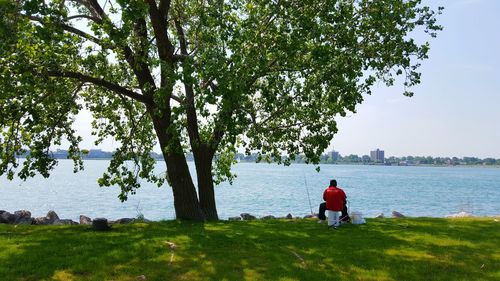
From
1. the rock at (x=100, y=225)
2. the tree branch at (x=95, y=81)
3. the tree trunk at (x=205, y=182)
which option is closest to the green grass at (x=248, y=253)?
the rock at (x=100, y=225)

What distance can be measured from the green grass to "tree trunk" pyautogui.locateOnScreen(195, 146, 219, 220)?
11.8 feet

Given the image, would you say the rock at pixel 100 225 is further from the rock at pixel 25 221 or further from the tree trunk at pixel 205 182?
the rock at pixel 25 221

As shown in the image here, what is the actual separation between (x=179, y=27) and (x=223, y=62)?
759 cm

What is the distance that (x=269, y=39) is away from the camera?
52.4 feet

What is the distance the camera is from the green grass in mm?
11328

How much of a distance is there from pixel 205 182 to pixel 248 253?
8.75 metres

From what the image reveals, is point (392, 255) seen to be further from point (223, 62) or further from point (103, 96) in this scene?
point (103, 96)

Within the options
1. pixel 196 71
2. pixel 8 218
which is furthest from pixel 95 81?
pixel 8 218

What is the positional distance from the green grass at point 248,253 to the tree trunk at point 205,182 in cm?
358

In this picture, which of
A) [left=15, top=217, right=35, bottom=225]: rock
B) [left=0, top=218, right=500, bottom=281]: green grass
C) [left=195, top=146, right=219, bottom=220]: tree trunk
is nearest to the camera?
[left=0, top=218, right=500, bottom=281]: green grass

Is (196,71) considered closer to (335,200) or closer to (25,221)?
(335,200)

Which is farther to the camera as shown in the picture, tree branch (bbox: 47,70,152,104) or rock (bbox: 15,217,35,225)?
rock (bbox: 15,217,35,225)

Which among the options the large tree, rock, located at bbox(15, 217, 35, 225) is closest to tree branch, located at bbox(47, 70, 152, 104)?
the large tree

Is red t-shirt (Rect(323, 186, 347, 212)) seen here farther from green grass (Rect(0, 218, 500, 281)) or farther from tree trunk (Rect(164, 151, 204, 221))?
tree trunk (Rect(164, 151, 204, 221))
